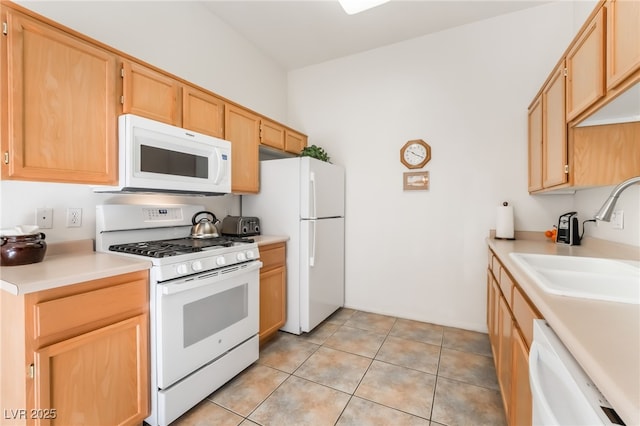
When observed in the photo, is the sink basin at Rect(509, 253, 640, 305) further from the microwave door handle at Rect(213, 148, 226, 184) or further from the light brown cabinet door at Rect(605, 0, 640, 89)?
the microwave door handle at Rect(213, 148, 226, 184)

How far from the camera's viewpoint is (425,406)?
5.60 feet

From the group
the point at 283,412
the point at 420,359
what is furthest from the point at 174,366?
the point at 420,359

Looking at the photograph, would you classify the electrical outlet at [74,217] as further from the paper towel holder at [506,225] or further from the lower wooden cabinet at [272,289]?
the paper towel holder at [506,225]

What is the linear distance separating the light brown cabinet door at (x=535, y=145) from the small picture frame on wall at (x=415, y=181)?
0.86m

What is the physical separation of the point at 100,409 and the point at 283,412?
0.90 metres

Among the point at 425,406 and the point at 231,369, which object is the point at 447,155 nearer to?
the point at 425,406

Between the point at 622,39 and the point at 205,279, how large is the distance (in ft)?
7.28

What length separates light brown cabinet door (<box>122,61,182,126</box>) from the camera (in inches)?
65.6

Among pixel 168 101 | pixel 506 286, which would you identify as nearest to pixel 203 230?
pixel 168 101

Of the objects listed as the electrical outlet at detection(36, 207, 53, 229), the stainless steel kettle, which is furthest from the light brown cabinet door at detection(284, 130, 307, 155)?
the electrical outlet at detection(36, 207, 53, 229)

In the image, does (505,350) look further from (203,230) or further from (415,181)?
(203,230)

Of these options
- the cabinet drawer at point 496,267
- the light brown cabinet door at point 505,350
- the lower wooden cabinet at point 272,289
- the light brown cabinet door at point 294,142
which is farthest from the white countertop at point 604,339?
the light brown cabinet door at point 294,142

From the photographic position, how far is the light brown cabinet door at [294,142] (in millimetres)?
3052

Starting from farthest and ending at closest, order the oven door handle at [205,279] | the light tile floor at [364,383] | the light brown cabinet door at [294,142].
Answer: the light brown cabinet door at [294,142] < the light tile floor at [364,383] < the oven door handle at [205,279]
